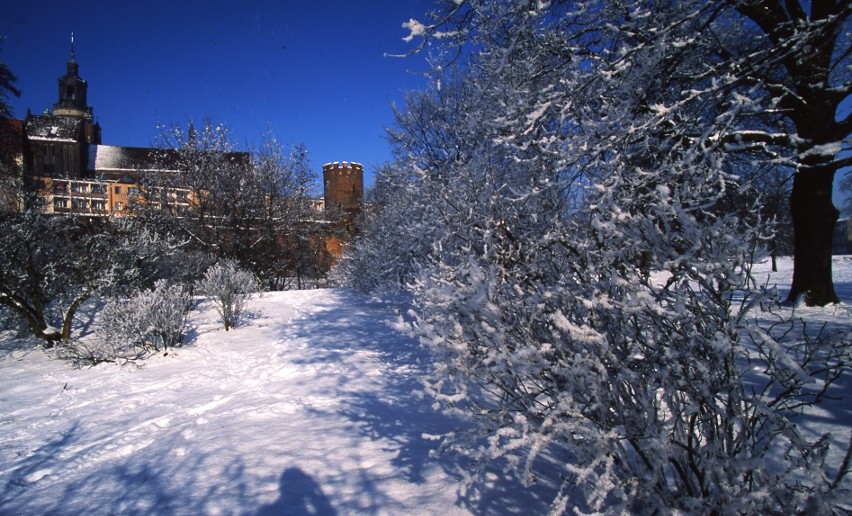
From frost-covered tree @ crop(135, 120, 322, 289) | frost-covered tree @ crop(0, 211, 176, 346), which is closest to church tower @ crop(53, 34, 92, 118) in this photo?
frost-covered tree @ crop(135, 120, 322, 289)

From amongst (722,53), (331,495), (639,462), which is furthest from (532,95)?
(331,495)

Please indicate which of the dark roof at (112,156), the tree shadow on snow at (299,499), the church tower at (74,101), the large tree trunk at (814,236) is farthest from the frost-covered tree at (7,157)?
the church tower at (74,101)

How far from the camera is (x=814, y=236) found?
247 inches

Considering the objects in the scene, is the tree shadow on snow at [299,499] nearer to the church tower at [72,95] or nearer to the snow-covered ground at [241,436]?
the snow-covered ground at [241,436]

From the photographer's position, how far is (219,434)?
369 cm

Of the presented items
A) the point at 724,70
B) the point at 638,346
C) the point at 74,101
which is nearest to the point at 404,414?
the point at 638,346

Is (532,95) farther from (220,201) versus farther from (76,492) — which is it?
(220,201)

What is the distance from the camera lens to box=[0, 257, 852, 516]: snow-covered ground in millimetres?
2650

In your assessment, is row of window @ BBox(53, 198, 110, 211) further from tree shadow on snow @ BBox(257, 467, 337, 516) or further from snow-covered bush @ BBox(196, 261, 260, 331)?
tree shadow on snow @ BBox(257, 467, 337, 516)

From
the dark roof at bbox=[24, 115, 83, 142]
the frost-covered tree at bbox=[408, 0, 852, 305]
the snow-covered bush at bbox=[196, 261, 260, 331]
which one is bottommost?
the snow-covered bush at bbox=[196, 261, 260, 331]

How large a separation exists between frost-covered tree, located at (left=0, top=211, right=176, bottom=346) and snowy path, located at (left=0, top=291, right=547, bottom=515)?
1.54 meters

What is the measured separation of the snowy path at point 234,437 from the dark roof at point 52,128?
62.7 meters

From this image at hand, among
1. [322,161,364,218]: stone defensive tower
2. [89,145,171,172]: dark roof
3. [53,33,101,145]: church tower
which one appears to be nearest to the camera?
[322,161,364,218]: stone defensive tower

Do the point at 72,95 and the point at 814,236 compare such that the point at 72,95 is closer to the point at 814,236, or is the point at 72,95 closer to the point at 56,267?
the point at 56,267
